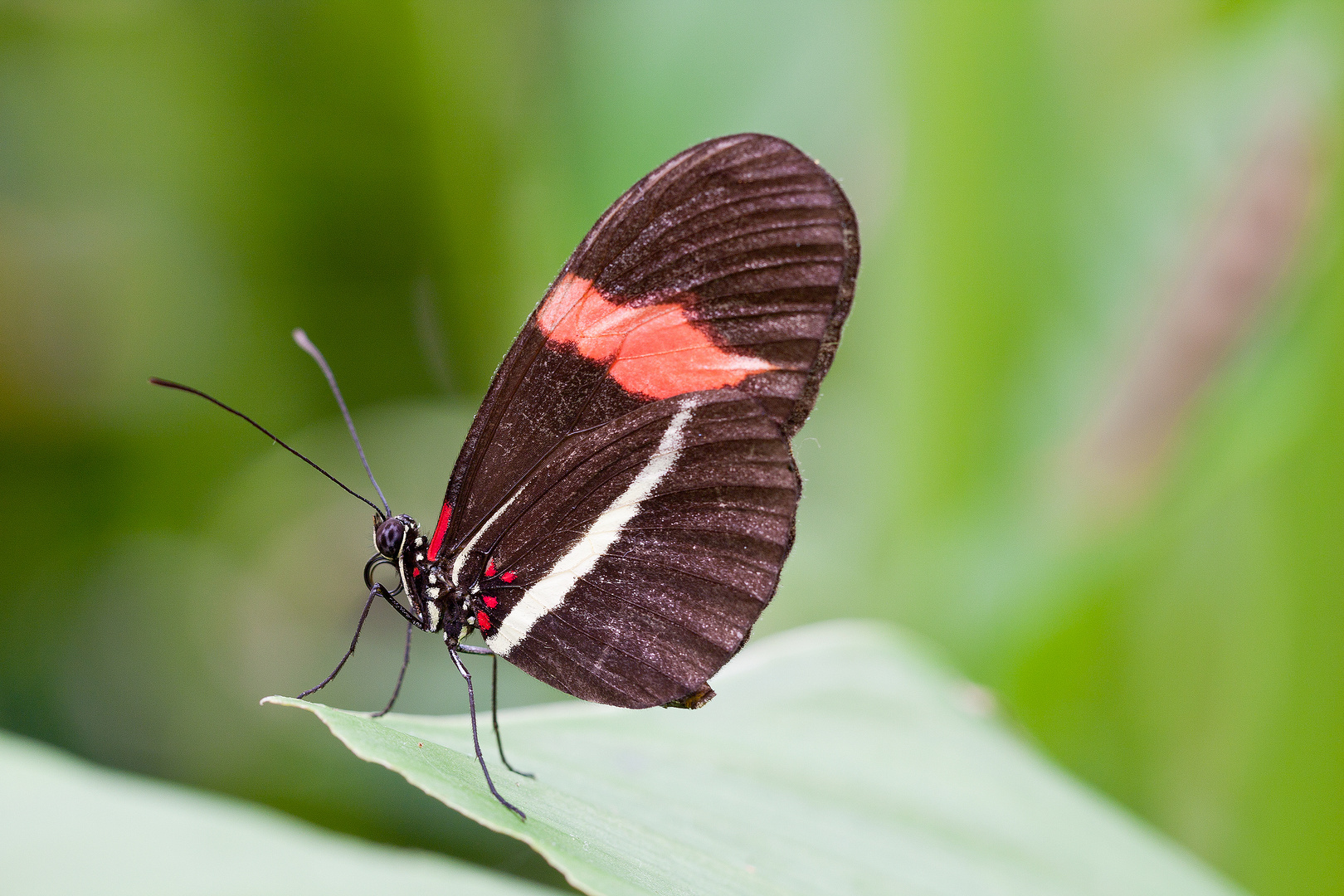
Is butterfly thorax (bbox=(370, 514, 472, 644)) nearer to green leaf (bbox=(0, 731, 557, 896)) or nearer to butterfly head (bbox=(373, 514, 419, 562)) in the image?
butterfly head (bbox=(373, 514, 419, 562))

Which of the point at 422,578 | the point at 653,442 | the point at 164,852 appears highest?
the point at 653,442

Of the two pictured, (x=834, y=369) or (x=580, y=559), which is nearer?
(x=580, y=559)

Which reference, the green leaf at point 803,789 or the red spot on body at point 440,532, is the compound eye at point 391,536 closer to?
the red spot on body at point 440,532

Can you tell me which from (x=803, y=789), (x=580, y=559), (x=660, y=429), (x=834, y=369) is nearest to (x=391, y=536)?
(x=580, y=559)

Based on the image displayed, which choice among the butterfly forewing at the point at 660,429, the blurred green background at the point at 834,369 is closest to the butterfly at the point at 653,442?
the butterfly forewing at the point at 660,429

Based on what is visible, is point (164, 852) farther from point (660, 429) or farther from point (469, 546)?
point (660, 429)
